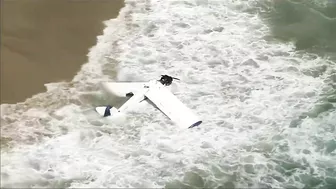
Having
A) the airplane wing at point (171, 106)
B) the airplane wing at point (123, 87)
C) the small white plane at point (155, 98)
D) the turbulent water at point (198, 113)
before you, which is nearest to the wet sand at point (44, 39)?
the turbulent water at point (198, 113)

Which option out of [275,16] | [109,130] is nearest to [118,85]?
[109,130]

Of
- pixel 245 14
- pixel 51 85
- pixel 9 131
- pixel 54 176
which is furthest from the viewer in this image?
pixel 245 14

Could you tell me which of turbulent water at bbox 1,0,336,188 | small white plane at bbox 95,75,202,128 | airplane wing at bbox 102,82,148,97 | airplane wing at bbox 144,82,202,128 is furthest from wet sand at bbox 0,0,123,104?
airplane wing at bbox 144,82,202,128

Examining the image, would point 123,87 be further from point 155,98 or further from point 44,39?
point 44,39

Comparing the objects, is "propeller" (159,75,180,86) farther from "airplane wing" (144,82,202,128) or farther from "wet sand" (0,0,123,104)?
"wet sand" (0,0,123,104)

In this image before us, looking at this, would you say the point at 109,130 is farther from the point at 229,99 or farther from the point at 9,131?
the point at 229,99

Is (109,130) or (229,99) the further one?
(229,99)

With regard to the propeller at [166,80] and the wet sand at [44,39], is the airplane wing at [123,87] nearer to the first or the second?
the propeller at [166,80]
